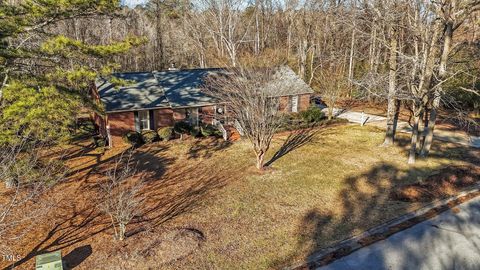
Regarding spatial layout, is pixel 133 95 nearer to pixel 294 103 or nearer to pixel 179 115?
pixel 179 115

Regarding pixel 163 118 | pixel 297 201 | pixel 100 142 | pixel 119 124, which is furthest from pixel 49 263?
pixel 163 118

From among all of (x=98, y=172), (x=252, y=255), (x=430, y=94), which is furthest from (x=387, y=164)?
(x=98, y=172)

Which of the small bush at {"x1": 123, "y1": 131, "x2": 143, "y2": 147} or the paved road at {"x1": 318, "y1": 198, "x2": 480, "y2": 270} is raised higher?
the small bush at {"x1": 123, "y1": 131, "x2": 143, "y2": 147}

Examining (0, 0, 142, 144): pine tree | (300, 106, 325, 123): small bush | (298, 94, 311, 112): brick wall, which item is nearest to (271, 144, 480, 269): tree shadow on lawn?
(300, 106, 325, 123): small bush

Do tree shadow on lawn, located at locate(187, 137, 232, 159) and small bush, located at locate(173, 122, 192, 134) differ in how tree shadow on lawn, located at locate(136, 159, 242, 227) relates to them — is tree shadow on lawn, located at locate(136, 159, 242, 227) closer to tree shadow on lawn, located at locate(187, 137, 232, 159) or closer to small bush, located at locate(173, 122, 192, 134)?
tree shadow on lawn, located at locate(187, 137, 232, 159)

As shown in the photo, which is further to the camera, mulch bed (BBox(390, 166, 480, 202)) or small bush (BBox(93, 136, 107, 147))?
small bush (BBox(93, 136, 107, 147))

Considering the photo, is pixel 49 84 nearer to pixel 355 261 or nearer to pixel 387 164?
pixel 355 261
